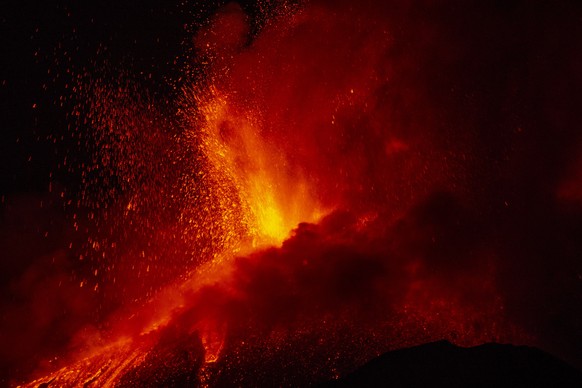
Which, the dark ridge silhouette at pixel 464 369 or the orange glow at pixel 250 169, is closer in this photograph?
the dark ridge silhouette at pixel 464 369

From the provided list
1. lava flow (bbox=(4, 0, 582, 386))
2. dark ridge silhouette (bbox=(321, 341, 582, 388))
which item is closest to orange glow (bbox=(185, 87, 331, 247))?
lava flow (bbox=(4, 0, 582, 386))

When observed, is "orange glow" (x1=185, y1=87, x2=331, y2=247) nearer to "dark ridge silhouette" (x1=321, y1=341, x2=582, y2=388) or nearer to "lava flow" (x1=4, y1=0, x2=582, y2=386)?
"lava flow" (x1=4, y1=0, x2=582, y2=386)

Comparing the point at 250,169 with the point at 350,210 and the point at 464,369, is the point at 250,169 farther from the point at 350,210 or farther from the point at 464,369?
the point at 464,369

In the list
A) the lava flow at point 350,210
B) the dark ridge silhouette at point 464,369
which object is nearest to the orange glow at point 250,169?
the lava flow at point 350,210

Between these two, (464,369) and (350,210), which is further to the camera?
(350,210)

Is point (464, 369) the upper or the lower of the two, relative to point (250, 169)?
lower

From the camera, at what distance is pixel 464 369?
174 inches

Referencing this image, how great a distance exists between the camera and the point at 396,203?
8.48 metres

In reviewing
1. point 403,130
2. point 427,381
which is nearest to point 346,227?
point 403,130

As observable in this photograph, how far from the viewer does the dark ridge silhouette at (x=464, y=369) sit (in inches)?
167

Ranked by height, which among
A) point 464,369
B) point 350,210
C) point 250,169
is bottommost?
point 464,369

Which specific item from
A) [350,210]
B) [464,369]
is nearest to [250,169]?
[350,210]

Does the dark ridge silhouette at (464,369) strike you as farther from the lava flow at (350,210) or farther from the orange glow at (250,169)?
the orange glow at (250,169)

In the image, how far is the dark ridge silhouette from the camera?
423 centimetres
